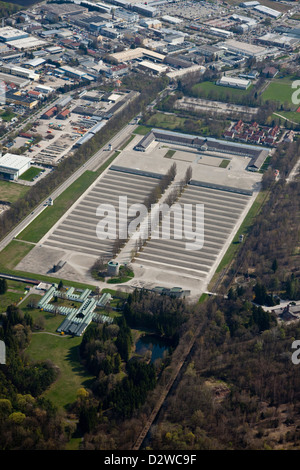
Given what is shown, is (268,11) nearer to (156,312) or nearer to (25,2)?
(25,2)

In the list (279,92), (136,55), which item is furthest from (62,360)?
(136,55)

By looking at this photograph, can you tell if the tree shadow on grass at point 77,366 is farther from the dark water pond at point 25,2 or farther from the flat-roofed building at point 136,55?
the dark water pond at point 25,2

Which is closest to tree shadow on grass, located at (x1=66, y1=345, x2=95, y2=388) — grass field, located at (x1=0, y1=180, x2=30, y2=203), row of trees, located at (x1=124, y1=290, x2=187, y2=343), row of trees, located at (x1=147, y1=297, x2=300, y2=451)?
row of trees, located at (x1=124, y1=290, x2=187, y2=343)

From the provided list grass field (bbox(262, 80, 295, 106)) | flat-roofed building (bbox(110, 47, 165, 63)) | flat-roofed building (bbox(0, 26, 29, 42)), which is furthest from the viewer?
flat-roofed building (bbox(0, 26, 29, 42))

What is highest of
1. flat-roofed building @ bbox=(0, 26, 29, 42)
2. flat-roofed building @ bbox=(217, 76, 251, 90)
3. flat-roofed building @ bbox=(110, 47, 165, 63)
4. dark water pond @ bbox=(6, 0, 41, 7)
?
dark water pond @ bbox=(6, 0, 41, 7)

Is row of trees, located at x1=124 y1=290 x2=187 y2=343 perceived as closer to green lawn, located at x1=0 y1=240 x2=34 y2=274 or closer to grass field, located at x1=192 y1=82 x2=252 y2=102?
A: green lawn, located at x1=0 y1=240 x2=34 y2=274

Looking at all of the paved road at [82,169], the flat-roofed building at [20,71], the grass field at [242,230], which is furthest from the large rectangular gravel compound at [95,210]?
the flat-roofed building at [20,71]

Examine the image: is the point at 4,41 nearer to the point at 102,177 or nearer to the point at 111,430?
the point at 102,177
